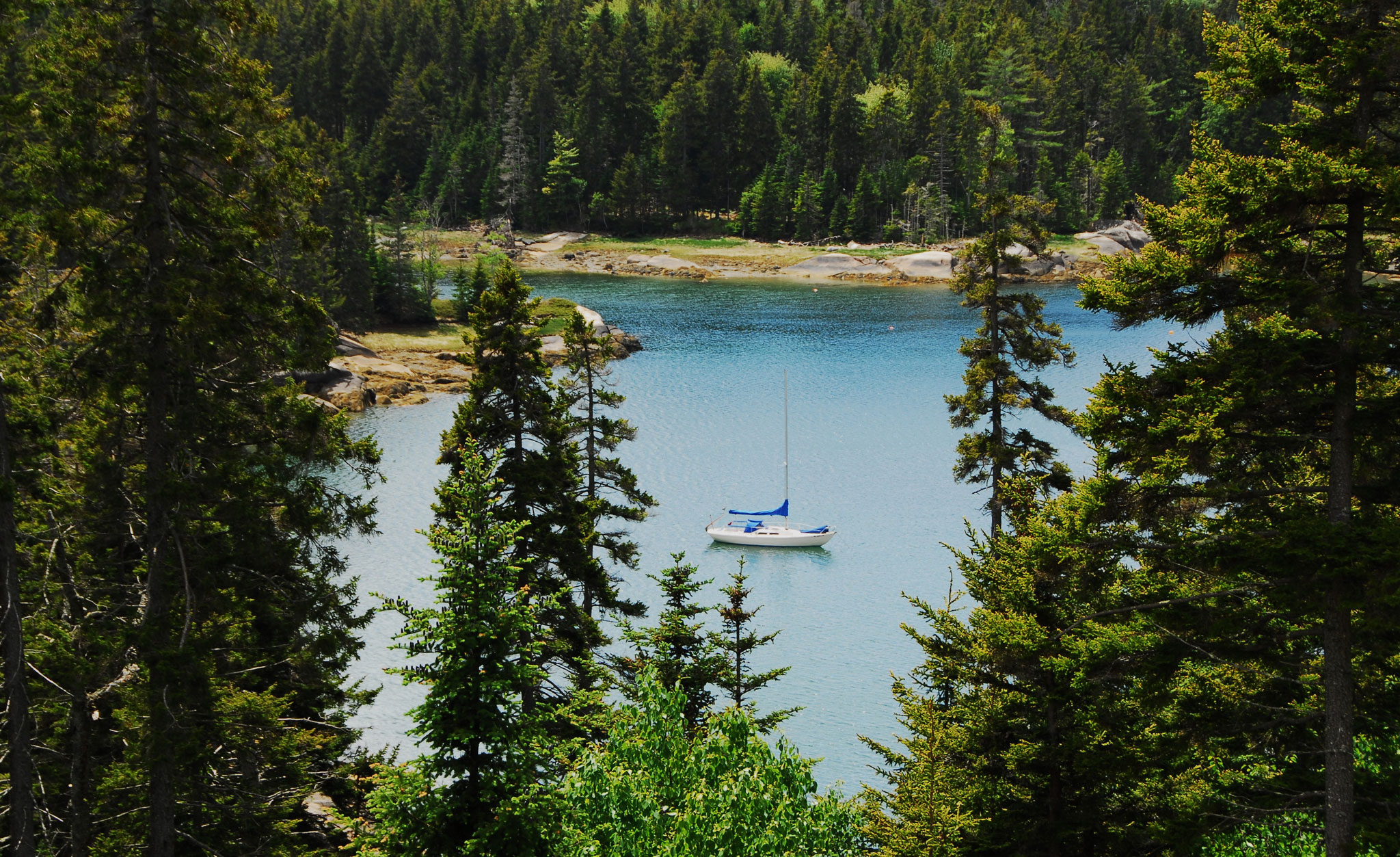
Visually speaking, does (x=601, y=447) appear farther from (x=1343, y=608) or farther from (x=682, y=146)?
(x=682, y=146)

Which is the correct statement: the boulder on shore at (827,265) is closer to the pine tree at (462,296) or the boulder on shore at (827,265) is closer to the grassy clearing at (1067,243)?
the grassy clearing at (1067,243)

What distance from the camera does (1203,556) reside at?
11.8 meters

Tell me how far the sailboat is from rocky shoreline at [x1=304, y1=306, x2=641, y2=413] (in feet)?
50.3

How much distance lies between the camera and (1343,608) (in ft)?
36.1

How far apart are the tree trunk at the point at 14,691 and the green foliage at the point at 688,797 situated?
581 cm

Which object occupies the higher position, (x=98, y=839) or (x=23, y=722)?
(x=23, y=722)

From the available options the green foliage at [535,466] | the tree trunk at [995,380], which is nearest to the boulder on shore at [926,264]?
the tree trunk at [995,380]

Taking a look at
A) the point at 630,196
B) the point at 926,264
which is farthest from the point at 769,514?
the point at 630,196

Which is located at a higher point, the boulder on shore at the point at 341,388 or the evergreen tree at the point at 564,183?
the evergreen tree at the point at 564,183

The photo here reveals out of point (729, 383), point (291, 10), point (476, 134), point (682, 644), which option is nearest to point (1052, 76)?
point (476, 134)

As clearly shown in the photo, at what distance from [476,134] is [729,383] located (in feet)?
299

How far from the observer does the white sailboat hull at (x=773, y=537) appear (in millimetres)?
39906

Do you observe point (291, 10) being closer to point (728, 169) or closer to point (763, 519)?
point (728, 169)

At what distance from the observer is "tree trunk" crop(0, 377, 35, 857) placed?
11578mm
